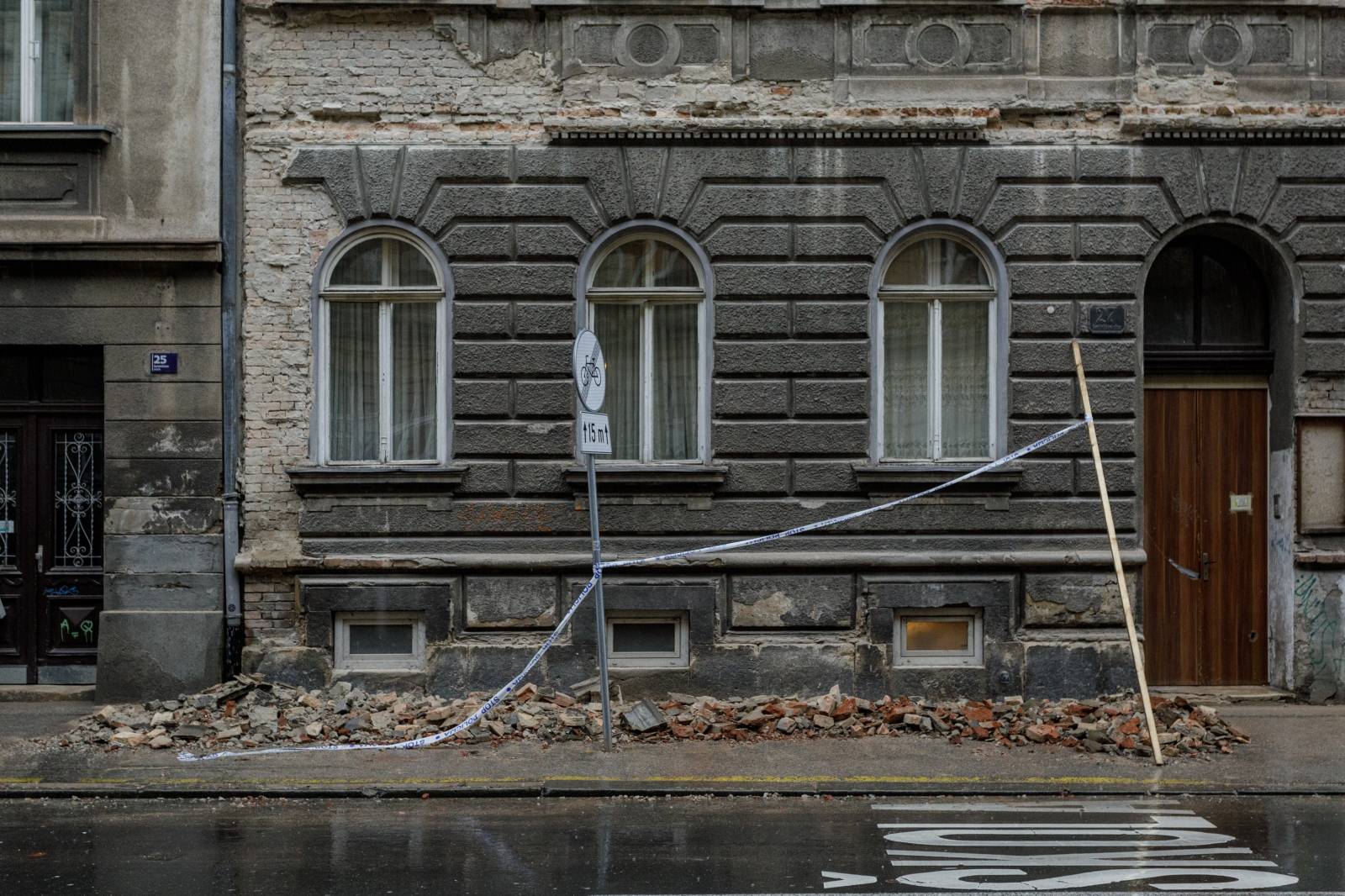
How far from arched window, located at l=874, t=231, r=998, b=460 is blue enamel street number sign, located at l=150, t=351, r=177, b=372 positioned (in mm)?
5909

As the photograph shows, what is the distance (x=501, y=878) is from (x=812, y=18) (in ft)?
25.0

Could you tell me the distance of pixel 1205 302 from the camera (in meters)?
11.9

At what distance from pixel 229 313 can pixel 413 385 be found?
5.27 ft

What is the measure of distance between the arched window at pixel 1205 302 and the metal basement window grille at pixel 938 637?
9.08ft

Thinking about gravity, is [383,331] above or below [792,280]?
below

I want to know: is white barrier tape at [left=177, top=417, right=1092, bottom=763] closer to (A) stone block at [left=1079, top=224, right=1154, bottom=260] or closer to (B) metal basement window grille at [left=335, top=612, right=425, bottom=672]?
(B) metal basement window grille at [left=335, top=612, right=425, bottom=672]

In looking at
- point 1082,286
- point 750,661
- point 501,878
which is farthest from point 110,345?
point 1082,286

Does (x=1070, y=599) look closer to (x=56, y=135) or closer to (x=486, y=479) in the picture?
(x=486, y=479)

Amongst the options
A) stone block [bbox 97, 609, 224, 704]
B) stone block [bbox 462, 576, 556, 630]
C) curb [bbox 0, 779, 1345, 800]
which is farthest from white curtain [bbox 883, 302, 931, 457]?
stone block [bbox 97, 609, 224, 704]

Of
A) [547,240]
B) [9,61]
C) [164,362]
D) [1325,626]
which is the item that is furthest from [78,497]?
[1325,626]

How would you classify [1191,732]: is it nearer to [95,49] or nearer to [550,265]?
[550,265]

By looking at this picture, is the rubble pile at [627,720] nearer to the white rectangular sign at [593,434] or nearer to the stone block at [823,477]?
the stone block at [823,477]

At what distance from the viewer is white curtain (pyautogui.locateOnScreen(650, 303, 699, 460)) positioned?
11.6 m

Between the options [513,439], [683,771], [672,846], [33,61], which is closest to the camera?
[672,846]
